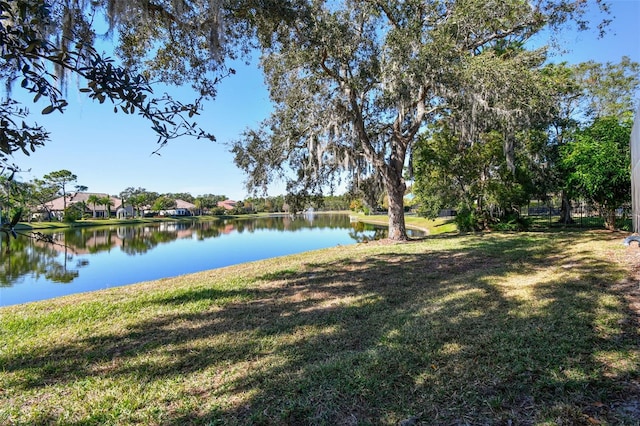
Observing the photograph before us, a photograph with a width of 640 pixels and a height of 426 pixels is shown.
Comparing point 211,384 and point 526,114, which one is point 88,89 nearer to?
point 211,384

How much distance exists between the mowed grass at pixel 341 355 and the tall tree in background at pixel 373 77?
5.24m

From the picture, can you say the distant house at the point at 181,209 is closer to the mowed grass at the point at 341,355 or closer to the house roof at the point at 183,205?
the house roof at the point at 183,205

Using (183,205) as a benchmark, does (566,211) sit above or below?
below

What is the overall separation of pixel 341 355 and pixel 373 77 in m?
8.00

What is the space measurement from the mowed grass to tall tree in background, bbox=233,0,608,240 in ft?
17.2

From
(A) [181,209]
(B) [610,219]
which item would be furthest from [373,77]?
(A) [181,209]

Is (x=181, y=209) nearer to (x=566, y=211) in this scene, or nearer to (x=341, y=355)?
(x=566, y=211)

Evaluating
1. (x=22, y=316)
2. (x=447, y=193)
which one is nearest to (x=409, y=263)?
(x=22, y=316)

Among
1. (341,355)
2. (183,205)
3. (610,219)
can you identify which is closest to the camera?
(341,355)

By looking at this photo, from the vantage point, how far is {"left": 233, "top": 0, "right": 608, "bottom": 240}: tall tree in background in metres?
7.77

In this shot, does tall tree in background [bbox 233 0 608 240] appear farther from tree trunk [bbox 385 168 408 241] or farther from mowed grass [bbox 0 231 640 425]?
mowed grass [bbox 0 231 640 425]

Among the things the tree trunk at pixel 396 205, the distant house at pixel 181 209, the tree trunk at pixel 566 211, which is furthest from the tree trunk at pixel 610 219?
the distant house at pixel 181 209

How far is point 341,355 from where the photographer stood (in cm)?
266

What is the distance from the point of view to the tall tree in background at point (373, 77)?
7.77 metres
